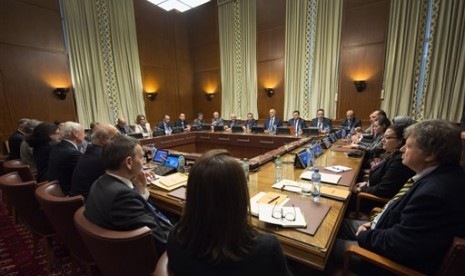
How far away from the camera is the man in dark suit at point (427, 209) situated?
3.15 ft

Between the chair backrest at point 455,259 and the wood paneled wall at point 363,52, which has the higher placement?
the wood paneled wall at point 363,52

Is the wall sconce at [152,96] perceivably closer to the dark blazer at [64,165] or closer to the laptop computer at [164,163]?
the laptop computer at [164,163]

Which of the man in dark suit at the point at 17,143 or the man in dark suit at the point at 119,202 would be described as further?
the man in dark suit at the point at 17,143

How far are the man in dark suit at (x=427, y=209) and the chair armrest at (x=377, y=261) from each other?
0.10 ft

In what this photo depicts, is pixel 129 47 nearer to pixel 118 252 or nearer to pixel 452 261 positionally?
pixel 118 252

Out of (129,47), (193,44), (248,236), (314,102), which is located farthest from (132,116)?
(248,236)

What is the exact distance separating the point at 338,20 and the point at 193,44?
5200mm

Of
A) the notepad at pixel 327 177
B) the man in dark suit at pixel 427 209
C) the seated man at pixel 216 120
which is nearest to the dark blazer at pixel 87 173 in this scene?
the notepad at pixel 327 177

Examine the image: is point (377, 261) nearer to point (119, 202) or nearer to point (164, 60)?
point (119, 202)

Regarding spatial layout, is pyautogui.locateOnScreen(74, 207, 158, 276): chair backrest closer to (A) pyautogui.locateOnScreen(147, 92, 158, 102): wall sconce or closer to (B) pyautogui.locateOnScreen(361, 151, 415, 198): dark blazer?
(B) pyautogui.locateOnScreen(361, 151, 415, 198): dark blazer

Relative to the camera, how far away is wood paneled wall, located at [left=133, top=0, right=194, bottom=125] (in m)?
7.19

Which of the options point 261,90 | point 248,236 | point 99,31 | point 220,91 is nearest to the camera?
point 248,236

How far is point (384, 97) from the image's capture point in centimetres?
536

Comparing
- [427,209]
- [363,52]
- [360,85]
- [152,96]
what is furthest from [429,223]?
[152,96]
